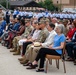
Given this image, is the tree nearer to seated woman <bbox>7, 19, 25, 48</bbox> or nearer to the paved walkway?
seated woman <bbox>7, 19, 25, 48</bbox>

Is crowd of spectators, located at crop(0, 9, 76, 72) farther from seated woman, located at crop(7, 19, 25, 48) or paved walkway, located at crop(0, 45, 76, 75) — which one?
paved walkway, located at crop(0, 45, 76, 75)

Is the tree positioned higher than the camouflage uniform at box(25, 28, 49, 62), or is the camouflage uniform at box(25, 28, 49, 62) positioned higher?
the camouflage uniform at box(25, 28, 49, 62)

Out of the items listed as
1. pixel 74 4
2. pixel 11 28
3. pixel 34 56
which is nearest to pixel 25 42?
pixel 34 56

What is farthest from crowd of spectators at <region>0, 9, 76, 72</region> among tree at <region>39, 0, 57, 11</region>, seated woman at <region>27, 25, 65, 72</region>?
tree at <region>39, 0, 57, 11</region>

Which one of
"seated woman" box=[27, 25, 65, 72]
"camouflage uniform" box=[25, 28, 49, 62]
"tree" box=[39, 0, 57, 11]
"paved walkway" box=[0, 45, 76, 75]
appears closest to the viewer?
"seated woman" box=[27, 25, 65, 72]

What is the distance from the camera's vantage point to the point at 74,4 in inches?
4134

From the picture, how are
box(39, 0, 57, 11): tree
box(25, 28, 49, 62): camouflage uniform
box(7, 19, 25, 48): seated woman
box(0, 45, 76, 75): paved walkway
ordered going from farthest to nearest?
box(39, 0, 57, 11): tree → box(7, 19, 25, 48): seated woman → box(25, 28, 49, 62): camouflage uniform → box(0, 45, 76, 75): paved walkway

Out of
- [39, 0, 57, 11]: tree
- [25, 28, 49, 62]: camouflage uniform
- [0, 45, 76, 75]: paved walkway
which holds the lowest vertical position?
[39, 0, 57, 11]: tree

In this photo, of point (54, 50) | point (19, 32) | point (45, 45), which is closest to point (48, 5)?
point (19, 32)

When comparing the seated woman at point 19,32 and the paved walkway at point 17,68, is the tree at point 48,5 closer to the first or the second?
the seated woman at point 19,32

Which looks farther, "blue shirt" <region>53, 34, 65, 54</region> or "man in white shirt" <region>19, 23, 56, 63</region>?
"man in white shirt" <region>19, 23, 56, 63</region>

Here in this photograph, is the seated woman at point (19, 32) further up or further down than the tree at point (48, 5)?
further up

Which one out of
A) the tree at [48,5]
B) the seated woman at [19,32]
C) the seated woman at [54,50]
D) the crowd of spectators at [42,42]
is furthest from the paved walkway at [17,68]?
the tree at [48,5]

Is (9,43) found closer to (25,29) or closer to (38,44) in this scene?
(25,29)
